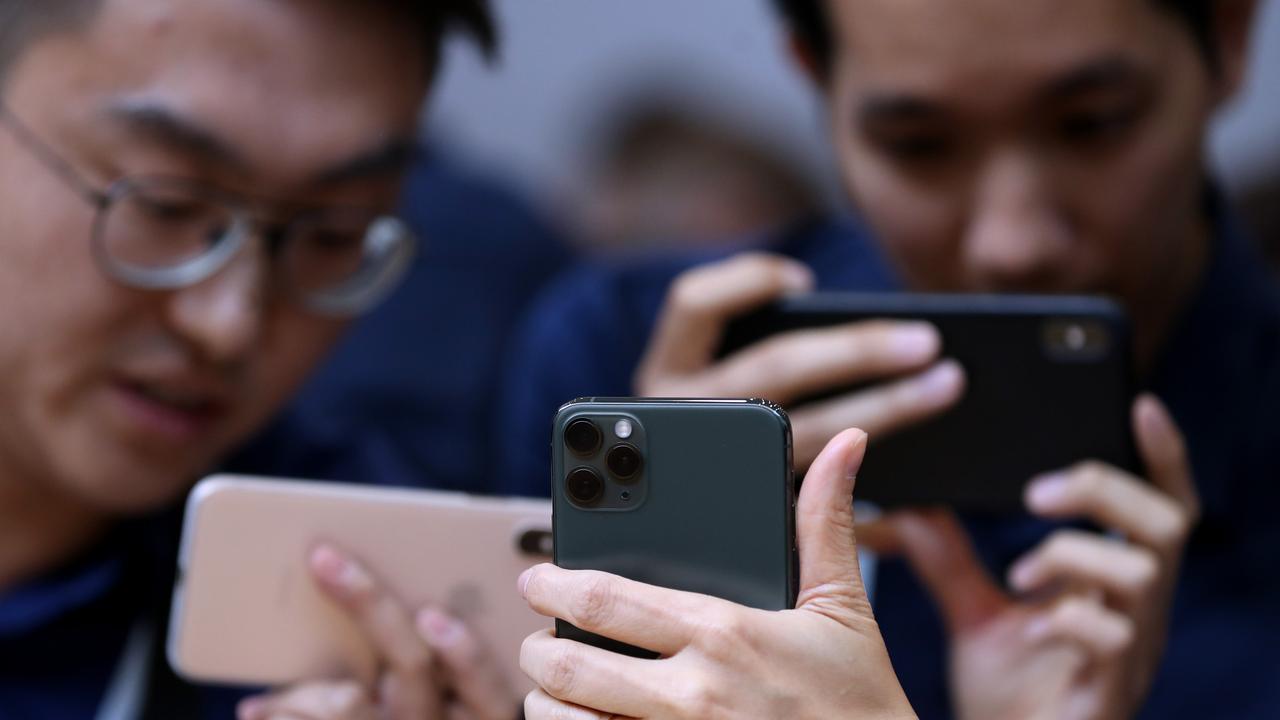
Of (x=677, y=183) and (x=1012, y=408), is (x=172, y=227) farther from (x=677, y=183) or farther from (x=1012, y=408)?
(x=677, y=183)

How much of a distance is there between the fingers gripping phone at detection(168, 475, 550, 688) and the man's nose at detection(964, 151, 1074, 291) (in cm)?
43

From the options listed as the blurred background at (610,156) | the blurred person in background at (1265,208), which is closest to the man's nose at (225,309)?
the blurred background at (610,156)

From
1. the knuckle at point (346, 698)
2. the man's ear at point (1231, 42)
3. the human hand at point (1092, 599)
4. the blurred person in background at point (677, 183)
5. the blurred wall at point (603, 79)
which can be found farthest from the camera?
the blurred wall at point (603, 79)

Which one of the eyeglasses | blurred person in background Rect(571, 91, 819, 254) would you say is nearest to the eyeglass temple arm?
the eyeglasses

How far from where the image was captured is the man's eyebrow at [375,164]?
3.18 ft

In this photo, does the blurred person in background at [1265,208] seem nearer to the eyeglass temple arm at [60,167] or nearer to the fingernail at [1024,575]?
Answer: the fingernail at [1024,575]

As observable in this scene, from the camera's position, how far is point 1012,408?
922mm

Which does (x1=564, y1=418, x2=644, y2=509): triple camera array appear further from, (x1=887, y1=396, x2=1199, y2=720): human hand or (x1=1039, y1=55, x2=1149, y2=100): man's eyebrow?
(x1=1039, y1=55, x2=1149, y2=100): man's eyebrow

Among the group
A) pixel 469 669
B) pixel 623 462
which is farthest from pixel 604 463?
pixel 469 669

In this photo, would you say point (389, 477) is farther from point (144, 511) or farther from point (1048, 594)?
point (1048, 594)

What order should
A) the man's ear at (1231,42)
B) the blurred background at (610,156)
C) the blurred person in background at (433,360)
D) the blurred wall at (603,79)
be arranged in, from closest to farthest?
the man's ear at (1231,42) < the blurred person in background at (433,360) < the blurred background at (610,156) < the blurred wall at (603,79)

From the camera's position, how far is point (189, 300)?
36.4 inches

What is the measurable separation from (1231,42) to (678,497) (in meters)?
0.83

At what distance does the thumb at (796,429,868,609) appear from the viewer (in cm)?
53
